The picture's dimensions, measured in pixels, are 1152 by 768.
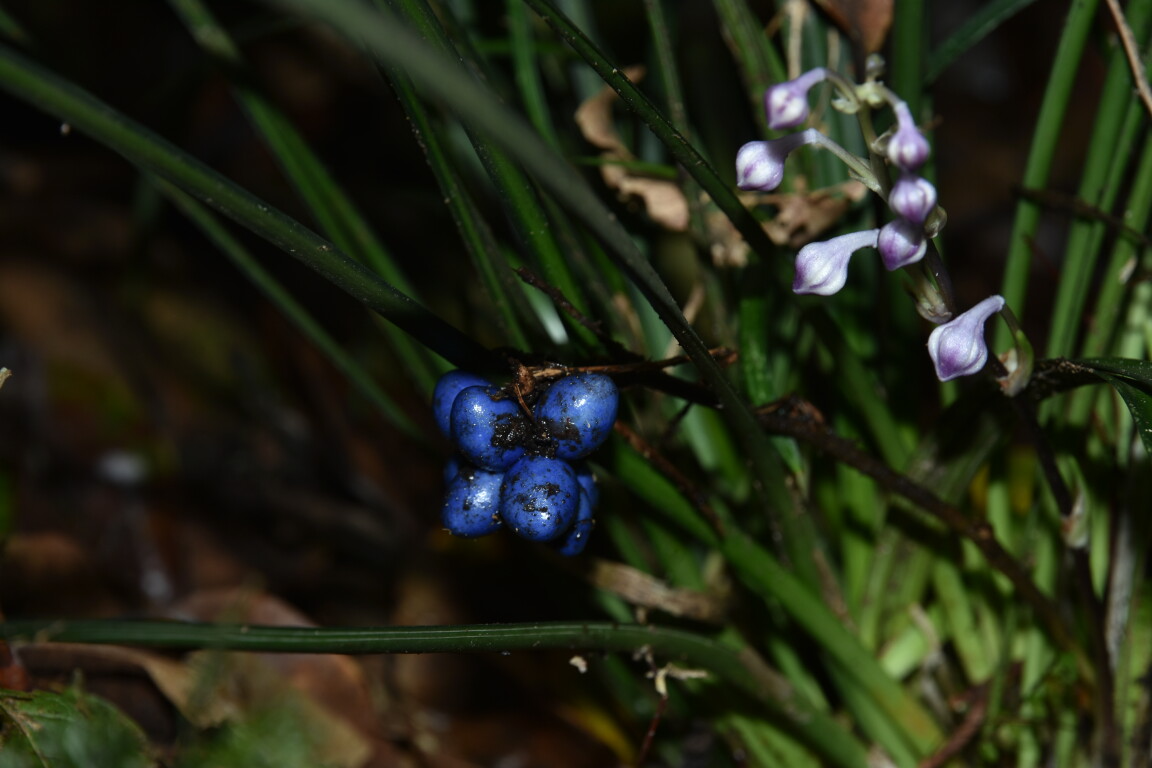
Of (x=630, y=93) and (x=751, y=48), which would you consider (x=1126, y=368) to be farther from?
(x=751, y=48)

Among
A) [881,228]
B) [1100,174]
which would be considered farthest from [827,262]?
[1100,174]

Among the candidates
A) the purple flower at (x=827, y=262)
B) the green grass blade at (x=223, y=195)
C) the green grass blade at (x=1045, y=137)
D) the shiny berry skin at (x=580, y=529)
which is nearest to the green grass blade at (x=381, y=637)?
the shiny berry skin at (x=580, y=529)

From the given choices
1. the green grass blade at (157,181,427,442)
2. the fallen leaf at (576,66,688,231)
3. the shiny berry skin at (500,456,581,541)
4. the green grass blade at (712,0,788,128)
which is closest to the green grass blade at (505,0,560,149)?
the fallen leaf at (576,66,688,231)

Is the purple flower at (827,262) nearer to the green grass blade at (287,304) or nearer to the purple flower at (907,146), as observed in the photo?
the purple flower at (907,146)

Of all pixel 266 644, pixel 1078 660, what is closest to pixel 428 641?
pixel 266 644

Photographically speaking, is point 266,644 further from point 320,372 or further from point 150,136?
point 320,372

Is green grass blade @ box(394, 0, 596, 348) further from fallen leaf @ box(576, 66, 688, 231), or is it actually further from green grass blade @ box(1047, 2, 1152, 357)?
green grass blade @ box(1047, 2, 1152, 357)
